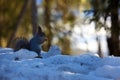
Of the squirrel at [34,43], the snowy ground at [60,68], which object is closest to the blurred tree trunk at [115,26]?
the squirrel at [34,43]

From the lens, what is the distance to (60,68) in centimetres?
686

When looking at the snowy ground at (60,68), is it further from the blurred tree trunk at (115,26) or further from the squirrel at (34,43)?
the blurred tree trunk at (115,26)

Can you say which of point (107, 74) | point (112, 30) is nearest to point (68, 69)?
point (107, 74)

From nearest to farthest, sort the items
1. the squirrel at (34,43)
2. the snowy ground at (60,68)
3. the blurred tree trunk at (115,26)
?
the snowy ground at (60,68) < the squirrel at (34,43) < the blurred tree trunk at (115,26)

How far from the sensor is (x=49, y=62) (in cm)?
752

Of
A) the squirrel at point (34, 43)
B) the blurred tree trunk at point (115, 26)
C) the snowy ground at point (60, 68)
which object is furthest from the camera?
the blurred tree trunk at point (115, 26)

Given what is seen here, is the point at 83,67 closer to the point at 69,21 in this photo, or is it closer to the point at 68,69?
the point at 68,69

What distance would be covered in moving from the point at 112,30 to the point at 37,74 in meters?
8.77

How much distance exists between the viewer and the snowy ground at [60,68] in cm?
636

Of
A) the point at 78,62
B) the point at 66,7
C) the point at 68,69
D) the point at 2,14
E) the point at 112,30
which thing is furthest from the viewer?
the point at 2,14

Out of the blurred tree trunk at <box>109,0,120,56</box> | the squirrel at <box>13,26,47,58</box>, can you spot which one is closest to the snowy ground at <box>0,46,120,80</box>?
the squirrel at <box>13,26,47,58</box>

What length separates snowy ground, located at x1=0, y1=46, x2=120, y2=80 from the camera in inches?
250

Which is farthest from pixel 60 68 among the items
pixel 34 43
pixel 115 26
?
pixel 115 26

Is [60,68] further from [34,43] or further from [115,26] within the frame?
[115,26]
